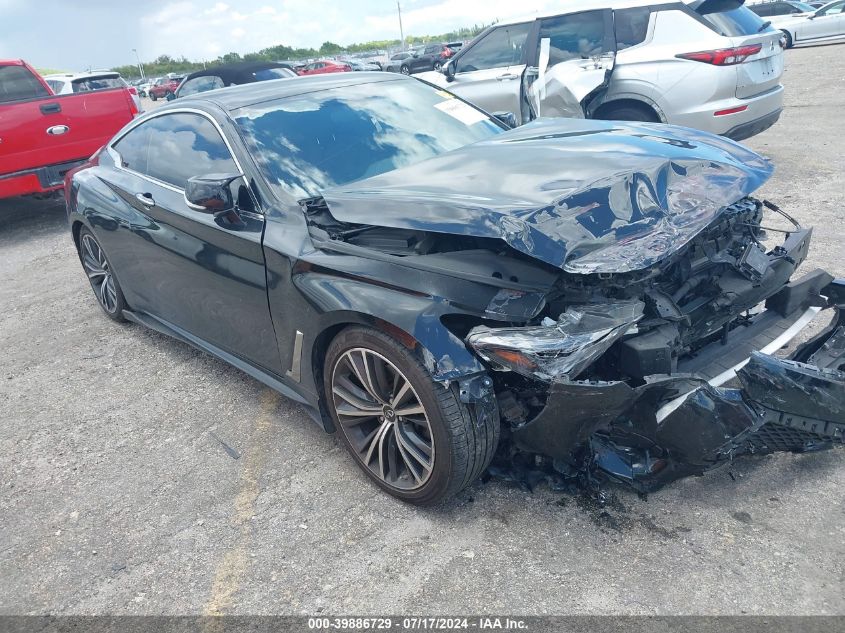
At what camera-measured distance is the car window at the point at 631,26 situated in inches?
263

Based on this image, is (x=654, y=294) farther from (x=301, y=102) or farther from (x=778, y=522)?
(x=301, y=102)

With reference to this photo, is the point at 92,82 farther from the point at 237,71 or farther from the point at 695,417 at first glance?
the point at 695,417

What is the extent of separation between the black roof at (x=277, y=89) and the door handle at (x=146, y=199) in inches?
22.3

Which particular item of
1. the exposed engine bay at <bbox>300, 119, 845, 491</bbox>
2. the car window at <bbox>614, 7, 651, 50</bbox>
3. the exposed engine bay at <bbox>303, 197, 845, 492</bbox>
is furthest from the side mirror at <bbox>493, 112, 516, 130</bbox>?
the car window at <bbox>614, 7, 651, 50</bbox>

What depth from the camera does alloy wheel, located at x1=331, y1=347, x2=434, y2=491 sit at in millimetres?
2602

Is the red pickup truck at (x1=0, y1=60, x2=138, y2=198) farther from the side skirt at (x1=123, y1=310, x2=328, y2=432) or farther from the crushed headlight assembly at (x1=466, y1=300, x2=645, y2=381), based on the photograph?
the crushed headlight assembly at (x1=466, y1=300, x2=645, y2=381)

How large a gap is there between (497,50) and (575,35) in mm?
1023

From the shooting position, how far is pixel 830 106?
988cm

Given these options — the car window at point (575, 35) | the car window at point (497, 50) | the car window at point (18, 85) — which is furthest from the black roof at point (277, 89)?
the car window at point (18, 85)

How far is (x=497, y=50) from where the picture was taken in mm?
7664

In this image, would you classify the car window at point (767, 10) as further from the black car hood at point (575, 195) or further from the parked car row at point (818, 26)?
the black car hood at point (575, 195)

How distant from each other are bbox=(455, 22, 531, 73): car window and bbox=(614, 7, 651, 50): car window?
1.07 meters

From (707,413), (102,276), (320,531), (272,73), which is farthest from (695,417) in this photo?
(272,73)

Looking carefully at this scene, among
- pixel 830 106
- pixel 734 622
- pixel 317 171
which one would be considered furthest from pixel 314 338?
pixel 830 106
